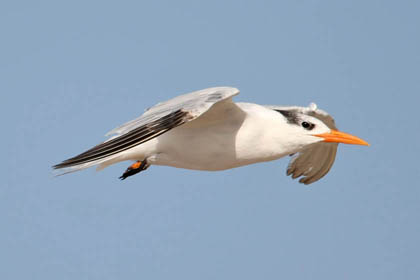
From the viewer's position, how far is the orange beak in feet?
41.2

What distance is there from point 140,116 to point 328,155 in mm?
4194

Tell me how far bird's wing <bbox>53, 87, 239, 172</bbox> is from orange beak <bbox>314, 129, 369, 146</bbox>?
1.76 metres

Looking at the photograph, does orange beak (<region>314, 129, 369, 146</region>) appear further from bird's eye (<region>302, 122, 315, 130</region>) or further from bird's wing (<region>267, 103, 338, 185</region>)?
bird's wing (<region>267, 103, 338, 185</region>)

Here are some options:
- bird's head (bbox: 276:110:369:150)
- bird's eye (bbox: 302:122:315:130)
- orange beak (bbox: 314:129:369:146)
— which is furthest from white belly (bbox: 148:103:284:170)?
orange beak (bbox: 314:129:369:146)

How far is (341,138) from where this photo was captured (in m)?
12.8

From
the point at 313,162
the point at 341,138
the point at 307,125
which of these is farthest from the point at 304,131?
the point at 313,162

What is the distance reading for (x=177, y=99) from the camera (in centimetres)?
1252

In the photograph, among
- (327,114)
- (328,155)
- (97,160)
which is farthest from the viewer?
(328,155)

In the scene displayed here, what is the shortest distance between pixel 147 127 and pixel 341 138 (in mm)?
3175

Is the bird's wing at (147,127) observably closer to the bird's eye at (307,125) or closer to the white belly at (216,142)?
the white belly at (216,142)

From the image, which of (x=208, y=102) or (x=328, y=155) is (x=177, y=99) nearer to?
(x=208, y=102)

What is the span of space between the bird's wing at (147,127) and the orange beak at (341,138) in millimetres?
1756

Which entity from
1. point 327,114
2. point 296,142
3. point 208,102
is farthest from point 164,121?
point 327,114

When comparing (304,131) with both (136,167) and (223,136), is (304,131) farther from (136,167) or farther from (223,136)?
(136,167)
